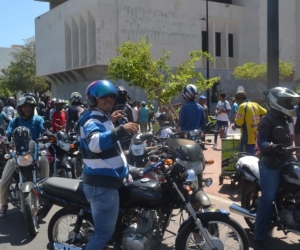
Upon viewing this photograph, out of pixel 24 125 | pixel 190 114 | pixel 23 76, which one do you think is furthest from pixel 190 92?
pixel 23 76

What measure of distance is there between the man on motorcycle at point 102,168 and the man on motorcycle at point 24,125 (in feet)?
8.59

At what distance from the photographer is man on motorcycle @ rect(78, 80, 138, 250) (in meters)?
3.91

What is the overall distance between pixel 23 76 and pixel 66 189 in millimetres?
47046

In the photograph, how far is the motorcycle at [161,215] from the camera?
165 inches

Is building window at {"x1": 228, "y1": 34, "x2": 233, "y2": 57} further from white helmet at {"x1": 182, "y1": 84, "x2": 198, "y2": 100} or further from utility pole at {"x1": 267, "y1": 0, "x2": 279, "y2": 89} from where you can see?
white helmet at {"x1": 182, "y1": 84, "x2": 198, "y2": 100}

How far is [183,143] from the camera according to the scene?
493 centimetres

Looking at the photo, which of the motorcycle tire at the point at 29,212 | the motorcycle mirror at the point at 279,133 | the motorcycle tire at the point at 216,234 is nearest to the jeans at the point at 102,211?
the motorcycle tire at the point at 216,234

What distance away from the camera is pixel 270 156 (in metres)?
4.84

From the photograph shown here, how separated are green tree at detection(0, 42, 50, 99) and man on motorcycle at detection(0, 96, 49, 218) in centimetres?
4412

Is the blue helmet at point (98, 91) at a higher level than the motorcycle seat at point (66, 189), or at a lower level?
higher

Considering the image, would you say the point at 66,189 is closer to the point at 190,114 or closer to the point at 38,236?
the point at 38,236

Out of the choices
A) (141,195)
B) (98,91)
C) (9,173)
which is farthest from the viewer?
(9,173)

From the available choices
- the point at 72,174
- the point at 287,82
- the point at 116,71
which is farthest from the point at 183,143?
the point at 287,82

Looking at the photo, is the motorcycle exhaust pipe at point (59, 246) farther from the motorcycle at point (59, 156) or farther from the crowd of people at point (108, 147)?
the motorcycle at point (59, 156)
